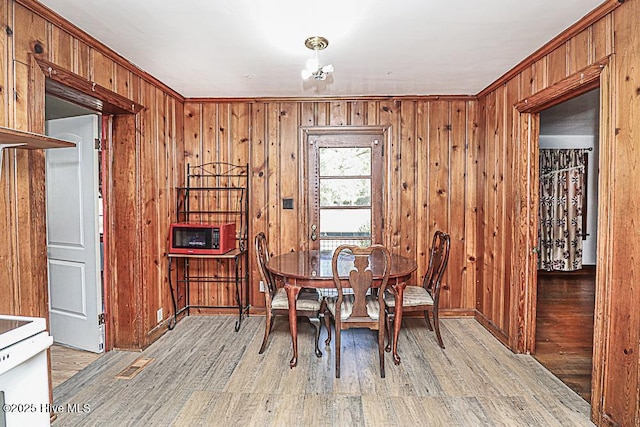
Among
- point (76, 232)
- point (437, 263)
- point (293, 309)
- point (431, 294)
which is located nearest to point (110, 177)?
point (76, 232)

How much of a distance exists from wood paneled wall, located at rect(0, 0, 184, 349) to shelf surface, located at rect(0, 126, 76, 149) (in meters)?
0.27

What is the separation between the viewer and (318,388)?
8.79 feet

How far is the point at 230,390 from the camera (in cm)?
266

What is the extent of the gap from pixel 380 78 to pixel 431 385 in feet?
8.36

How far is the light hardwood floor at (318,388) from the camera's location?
232 cm

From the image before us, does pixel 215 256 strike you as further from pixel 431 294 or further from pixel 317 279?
pixel 431 294

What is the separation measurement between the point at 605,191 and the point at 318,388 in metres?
2.15

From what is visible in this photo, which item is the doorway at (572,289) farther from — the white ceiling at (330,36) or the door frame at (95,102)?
the door frame at (95,102)

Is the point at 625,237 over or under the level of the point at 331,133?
under

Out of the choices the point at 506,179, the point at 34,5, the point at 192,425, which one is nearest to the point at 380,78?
the point at 506,179

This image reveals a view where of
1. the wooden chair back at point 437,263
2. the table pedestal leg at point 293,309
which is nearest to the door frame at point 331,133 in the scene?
the wooden chair back at point 437,263

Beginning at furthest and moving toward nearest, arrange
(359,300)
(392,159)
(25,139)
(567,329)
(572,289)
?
1. (572,289)
2. (392,159)
3. (567,329)
4. (359,300)
5. (25,139)

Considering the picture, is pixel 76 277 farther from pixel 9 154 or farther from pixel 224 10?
pixel 224 10

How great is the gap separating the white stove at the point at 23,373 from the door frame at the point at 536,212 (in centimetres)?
283
